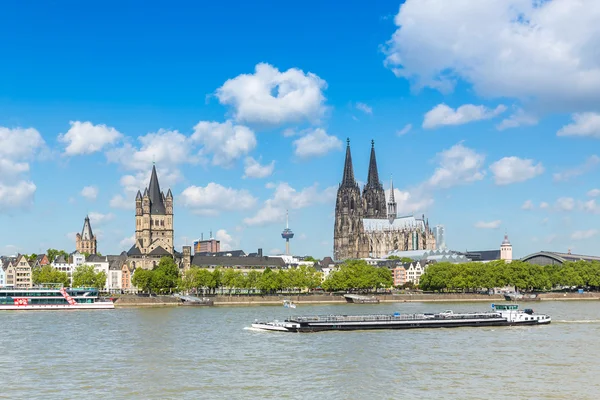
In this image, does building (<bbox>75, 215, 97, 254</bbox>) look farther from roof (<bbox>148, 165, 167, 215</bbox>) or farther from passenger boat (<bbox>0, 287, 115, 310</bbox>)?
passenger boat (<bbox>0, 287, 115, 310</bbox>)

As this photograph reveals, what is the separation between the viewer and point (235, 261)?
18712 cm

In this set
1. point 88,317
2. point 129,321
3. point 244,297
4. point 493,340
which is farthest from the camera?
point 244,297

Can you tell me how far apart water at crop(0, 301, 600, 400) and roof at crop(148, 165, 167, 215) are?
104231 mm

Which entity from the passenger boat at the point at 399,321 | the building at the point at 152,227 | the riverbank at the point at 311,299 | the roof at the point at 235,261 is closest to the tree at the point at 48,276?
the building at the point at 152,227

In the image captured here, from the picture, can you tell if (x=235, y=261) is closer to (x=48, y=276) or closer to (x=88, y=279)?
(x=88, y=279)

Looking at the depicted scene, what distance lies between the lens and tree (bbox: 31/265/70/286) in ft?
487

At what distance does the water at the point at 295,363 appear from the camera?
39.2 m

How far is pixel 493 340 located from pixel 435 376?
20.5 m

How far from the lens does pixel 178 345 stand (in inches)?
2283

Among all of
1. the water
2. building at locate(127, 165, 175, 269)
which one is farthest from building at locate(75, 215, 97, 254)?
the water

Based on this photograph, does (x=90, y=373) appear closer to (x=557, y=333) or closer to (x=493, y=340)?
(x=493, y=340)

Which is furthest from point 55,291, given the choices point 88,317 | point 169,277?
point 169,277

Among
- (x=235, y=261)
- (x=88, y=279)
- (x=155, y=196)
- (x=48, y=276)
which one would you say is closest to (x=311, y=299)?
(x=88, y=279)

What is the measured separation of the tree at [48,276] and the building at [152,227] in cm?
1953
